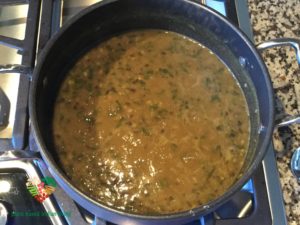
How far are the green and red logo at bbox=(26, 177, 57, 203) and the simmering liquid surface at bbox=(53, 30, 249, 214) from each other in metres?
0.05

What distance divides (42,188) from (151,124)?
27 centimetres

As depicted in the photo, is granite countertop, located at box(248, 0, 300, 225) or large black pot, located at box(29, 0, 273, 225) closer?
large black pot, located at box(29, 0, 273, 225)

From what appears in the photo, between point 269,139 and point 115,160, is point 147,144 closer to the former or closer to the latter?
point 115,160

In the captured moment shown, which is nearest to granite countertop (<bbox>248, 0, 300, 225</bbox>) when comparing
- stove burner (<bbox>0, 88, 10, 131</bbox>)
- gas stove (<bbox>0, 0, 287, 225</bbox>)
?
gas stove (<bbox>0, 0, 287, 225</bbox>)

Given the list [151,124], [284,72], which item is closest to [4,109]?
[151,124]

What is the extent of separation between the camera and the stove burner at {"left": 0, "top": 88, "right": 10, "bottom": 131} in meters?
0.96

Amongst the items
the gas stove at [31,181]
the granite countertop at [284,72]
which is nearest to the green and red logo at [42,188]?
the gas stove at [31,181]

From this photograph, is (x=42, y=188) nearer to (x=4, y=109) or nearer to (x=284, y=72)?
(x=4, y=109)

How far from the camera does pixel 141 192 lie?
869 mm

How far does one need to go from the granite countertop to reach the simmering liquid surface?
0.38 ft

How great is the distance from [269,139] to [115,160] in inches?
12.4

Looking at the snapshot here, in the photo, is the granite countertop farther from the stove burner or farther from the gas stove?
the stove burner

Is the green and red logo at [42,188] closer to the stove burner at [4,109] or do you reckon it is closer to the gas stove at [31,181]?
the gas stove at [31,181]

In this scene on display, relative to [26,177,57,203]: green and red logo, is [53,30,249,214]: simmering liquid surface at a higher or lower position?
higher
